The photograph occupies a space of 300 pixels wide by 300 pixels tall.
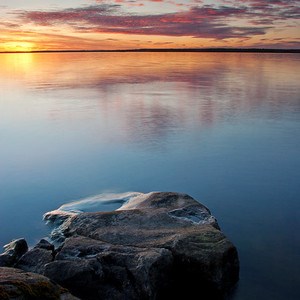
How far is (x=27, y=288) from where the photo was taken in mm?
4742

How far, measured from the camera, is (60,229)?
29.9 ft

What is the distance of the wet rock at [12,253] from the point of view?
25.0 ft

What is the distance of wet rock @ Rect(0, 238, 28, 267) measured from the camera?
763 centimetres

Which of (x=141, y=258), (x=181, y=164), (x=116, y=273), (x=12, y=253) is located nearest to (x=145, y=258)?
(x=141, y=258)

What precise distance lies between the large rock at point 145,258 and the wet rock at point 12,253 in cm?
90

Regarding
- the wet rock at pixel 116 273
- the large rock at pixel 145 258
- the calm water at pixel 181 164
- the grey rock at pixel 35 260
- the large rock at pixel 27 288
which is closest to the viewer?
the large rock at pixel 27 288

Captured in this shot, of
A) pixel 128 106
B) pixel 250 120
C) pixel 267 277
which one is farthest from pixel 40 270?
pixel 128 106

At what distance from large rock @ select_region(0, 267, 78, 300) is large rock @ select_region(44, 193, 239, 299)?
1383 millimetres

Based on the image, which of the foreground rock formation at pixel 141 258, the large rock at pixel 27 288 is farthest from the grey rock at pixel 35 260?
the large rock at pixel 27 288

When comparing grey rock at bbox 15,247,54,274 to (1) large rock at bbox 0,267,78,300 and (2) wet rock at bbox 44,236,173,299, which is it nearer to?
(2) wet rock at bbox 44,236,173,299

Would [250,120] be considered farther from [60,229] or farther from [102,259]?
[102,259]

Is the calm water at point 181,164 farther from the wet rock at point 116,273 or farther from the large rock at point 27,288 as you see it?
the large rock at point 27,288

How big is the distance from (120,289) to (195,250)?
139 cm

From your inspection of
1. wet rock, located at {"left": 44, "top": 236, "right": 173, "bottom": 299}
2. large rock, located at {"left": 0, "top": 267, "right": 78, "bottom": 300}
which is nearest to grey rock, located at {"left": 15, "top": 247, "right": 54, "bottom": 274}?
wet rock, located at {"left": 44, "top": 236, "right": 173, "bottom": 299}
